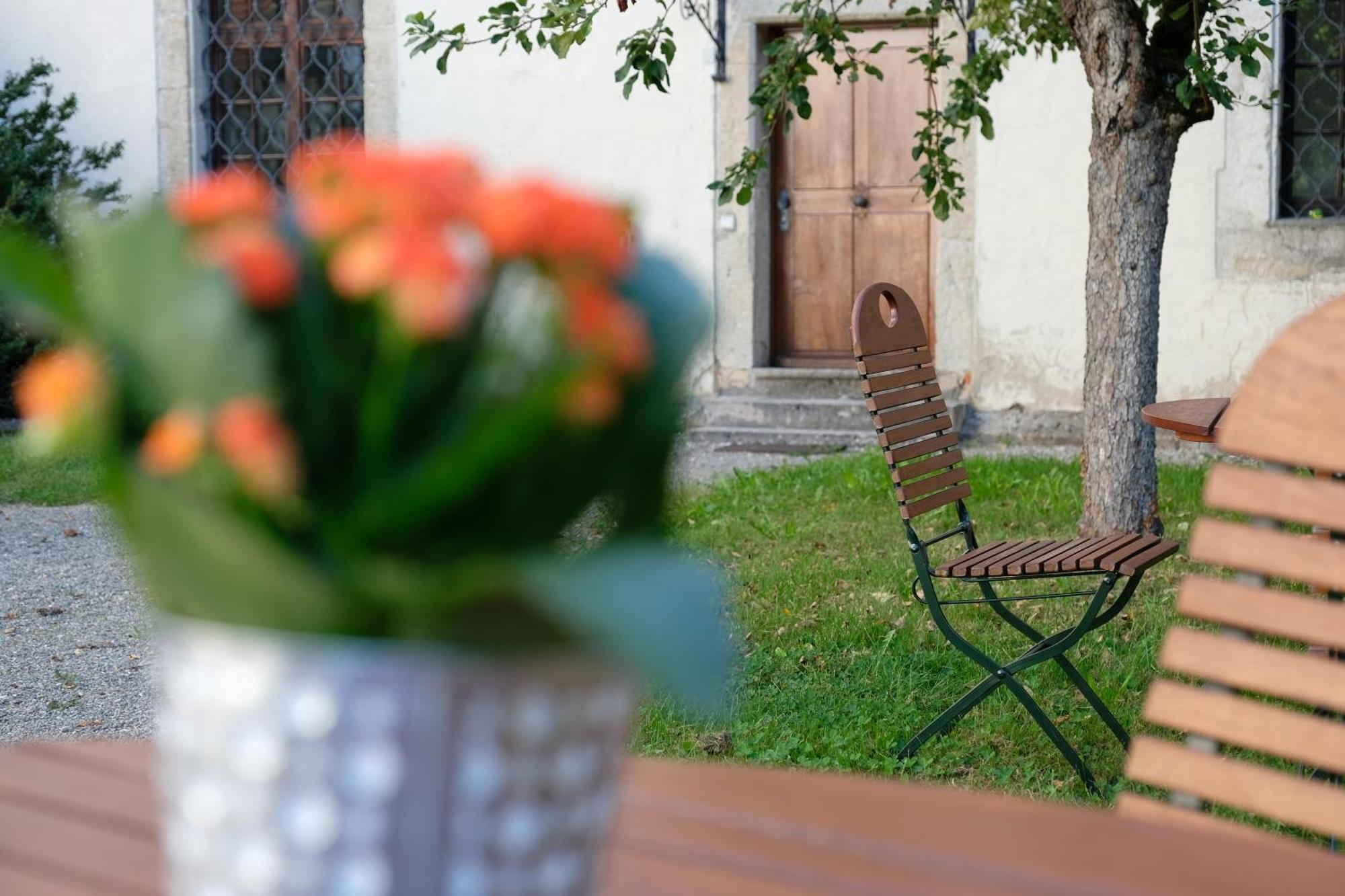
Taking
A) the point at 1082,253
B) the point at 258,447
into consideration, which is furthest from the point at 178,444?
the point at 1082,253

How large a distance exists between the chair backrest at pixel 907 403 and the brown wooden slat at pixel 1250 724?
197cm

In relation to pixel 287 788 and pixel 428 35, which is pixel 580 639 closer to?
pixel 287 788

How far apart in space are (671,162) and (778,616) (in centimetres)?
565

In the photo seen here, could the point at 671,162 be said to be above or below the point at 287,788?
above

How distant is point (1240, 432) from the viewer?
54.4 inches

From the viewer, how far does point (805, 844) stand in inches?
42.7

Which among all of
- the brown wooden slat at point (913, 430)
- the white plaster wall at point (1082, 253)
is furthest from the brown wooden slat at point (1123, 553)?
the white plaster wall at point (1082, 253)

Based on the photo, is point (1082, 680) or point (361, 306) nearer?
point (361, 306)

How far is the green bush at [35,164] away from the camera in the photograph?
32.9 feet

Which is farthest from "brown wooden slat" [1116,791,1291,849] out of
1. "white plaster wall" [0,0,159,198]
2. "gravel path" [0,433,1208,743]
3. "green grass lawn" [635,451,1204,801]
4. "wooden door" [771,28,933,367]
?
"white plaster wall" [0,0,159,198]

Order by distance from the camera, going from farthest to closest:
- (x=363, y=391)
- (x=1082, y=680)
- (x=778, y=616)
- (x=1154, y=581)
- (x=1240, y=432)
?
(x=1154, y=581) → (x=778, y=616) → (x=1082, y=680) → (x=1240, y=432) → (x=363, y=391)

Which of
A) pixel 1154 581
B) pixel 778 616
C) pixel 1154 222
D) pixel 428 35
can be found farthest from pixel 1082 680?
pixel 428 35

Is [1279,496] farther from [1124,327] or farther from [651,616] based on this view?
[1124,327]

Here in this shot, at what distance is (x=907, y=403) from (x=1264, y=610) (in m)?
2.27
